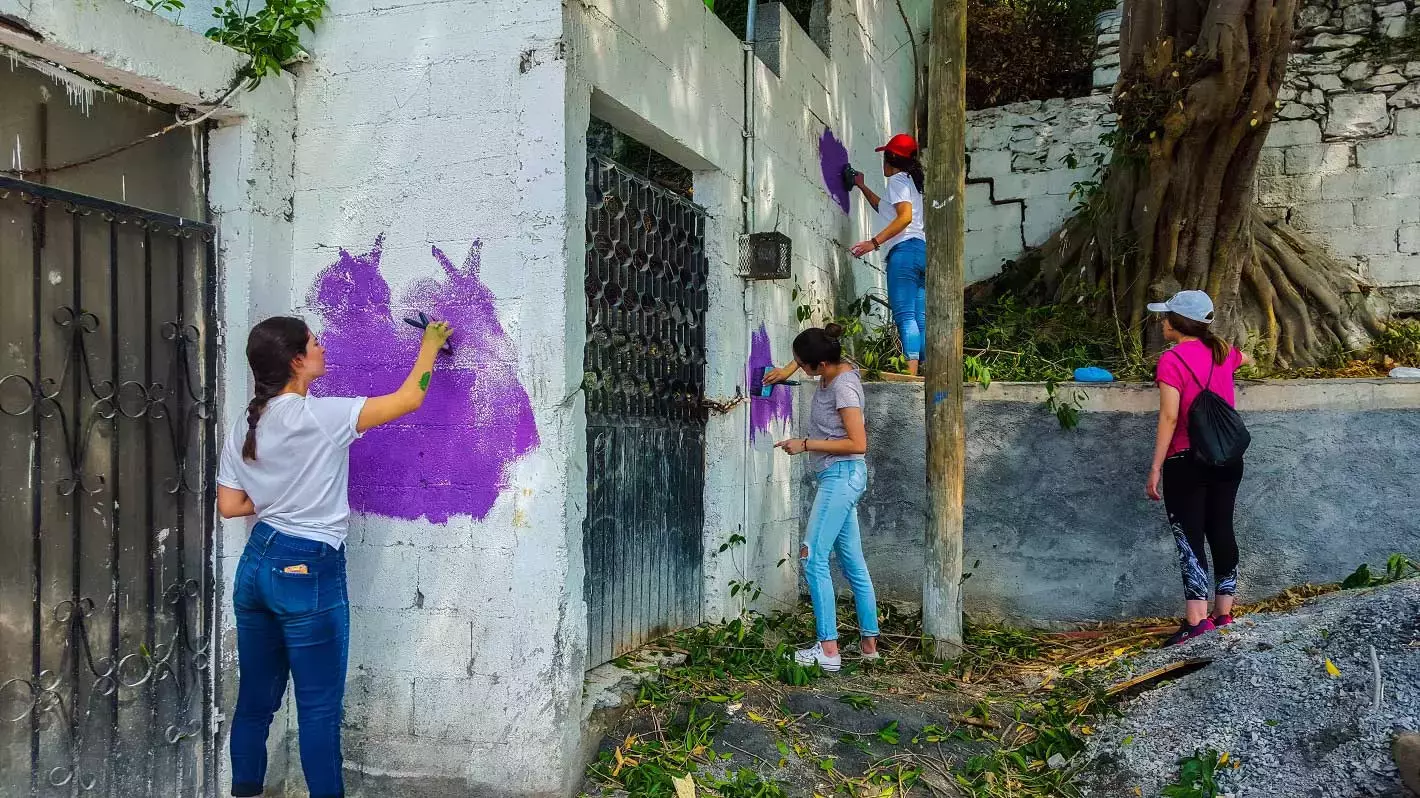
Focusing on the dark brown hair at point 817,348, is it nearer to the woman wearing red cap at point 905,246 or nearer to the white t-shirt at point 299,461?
the woman wearing red cap at point 905,246

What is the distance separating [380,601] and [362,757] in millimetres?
606

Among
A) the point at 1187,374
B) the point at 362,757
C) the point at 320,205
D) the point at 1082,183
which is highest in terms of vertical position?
the point at 1082,183

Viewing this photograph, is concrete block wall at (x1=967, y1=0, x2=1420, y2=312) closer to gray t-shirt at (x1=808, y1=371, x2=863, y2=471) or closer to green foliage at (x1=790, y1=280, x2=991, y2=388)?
green foliage at (x1=790, y1=280, x2=991, y2=388)

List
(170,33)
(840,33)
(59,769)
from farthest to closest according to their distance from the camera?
1. (840,33)
2. (170,33)
3. (59,769)

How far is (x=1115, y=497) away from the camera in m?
5.63

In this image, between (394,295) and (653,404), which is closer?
(394,295)

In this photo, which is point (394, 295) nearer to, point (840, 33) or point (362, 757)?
point (362, 757)

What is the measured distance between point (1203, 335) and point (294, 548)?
4.33 metres

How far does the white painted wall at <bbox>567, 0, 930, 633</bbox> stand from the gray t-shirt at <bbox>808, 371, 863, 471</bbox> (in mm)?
536

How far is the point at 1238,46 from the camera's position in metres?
5.77

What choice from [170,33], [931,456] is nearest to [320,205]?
[170,33]

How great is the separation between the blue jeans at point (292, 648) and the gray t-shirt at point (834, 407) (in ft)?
8.21

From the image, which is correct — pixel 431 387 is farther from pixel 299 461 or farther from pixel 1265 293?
pixel 1265 293

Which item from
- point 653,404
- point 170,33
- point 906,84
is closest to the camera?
point 170,33
